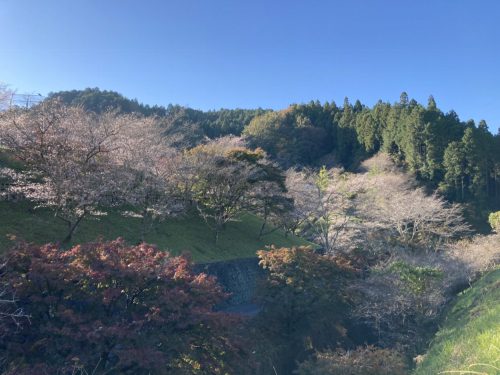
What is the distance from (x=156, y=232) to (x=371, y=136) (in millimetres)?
33505

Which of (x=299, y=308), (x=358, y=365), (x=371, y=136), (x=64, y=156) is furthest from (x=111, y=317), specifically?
(x=371, y=136)

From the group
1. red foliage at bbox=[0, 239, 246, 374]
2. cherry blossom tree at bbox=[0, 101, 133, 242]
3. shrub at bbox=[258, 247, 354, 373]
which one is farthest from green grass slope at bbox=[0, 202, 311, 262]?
shrub at bbox=[258, 247, 354, 373]

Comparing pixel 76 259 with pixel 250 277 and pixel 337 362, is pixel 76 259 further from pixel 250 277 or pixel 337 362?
pixel 250 277

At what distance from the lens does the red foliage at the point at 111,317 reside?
6348mm

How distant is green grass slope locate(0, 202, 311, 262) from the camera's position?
1437cm

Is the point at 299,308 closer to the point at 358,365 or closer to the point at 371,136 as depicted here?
the point at 358,365

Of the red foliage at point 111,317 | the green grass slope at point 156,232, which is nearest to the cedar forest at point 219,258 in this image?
the red foliage at point 111,317

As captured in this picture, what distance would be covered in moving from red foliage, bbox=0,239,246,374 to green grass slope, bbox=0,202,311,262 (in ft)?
12.2

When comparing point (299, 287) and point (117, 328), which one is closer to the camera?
point (117, 328)

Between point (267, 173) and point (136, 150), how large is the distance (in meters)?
9.21

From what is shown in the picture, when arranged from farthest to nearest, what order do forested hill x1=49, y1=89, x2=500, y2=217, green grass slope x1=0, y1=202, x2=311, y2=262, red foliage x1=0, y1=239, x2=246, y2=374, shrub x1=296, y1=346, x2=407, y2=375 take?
forested hill x1=49, y1=89, x2=500, y2=217 < green grass slope x1=0, y1=202, x2=311, y2=262 < shrub x1=296, y1=346, x2=407, y2=375 < red foliage x1=0, y1=239, x2=246, y2=374

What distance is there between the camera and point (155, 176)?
17.2 metres

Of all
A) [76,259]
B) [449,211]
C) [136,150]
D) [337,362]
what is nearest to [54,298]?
[76,259]

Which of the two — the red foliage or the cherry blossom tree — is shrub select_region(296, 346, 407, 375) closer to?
the red foliage
